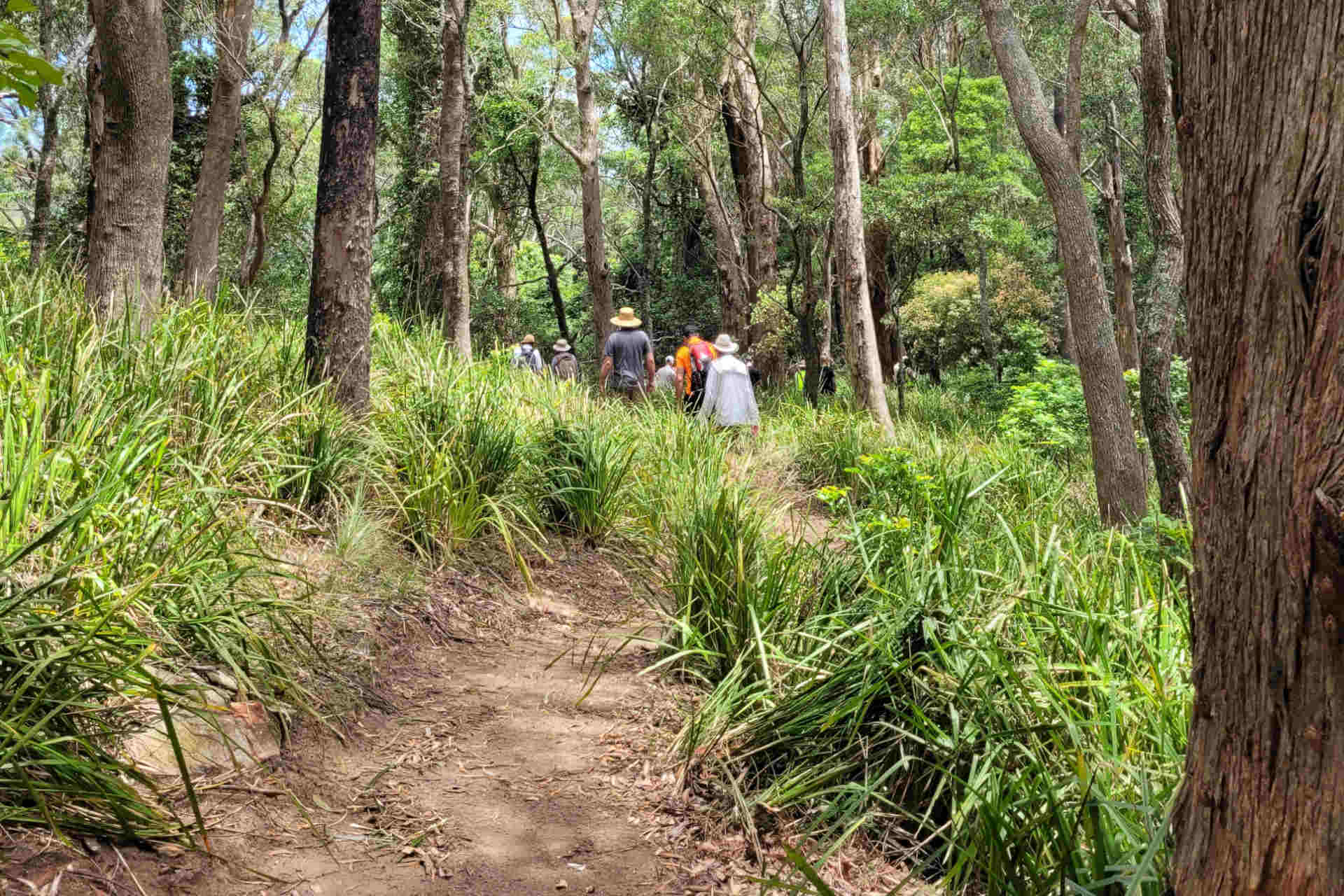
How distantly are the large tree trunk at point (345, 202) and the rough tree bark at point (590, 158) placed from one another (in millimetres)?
11826

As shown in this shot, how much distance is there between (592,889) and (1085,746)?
170cm

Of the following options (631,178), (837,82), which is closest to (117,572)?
(837,82)

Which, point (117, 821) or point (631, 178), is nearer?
point (117, 821)

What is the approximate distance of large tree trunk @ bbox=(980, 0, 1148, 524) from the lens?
8445mm

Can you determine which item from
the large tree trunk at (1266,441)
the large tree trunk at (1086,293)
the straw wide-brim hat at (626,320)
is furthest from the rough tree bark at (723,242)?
the large tree trunk at (1266,441)

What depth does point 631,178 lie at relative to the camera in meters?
32.8

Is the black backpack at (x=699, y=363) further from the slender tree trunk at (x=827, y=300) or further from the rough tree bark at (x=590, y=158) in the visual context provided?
the rough tree bark at (x=590, y=158)

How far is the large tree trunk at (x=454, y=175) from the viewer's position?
1188cm

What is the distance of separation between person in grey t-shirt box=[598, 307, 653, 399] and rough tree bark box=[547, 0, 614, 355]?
17.6 feet

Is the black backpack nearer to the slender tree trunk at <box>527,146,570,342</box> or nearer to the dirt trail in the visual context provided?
the dirt trail

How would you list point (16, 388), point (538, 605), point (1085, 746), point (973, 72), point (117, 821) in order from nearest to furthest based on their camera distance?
point (117, 821) → point (1085, 746) → point (16, 388) → point (538, 605) → point (973, 72)

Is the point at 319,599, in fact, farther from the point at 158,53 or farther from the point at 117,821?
the point at 158,53

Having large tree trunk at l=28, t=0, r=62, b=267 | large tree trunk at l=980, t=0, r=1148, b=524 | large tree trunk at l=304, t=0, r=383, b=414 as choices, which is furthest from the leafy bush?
large tree trunk at l=28, t=0, r=62, b=267

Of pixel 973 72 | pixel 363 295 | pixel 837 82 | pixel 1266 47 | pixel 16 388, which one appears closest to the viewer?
pixel 1266 47
